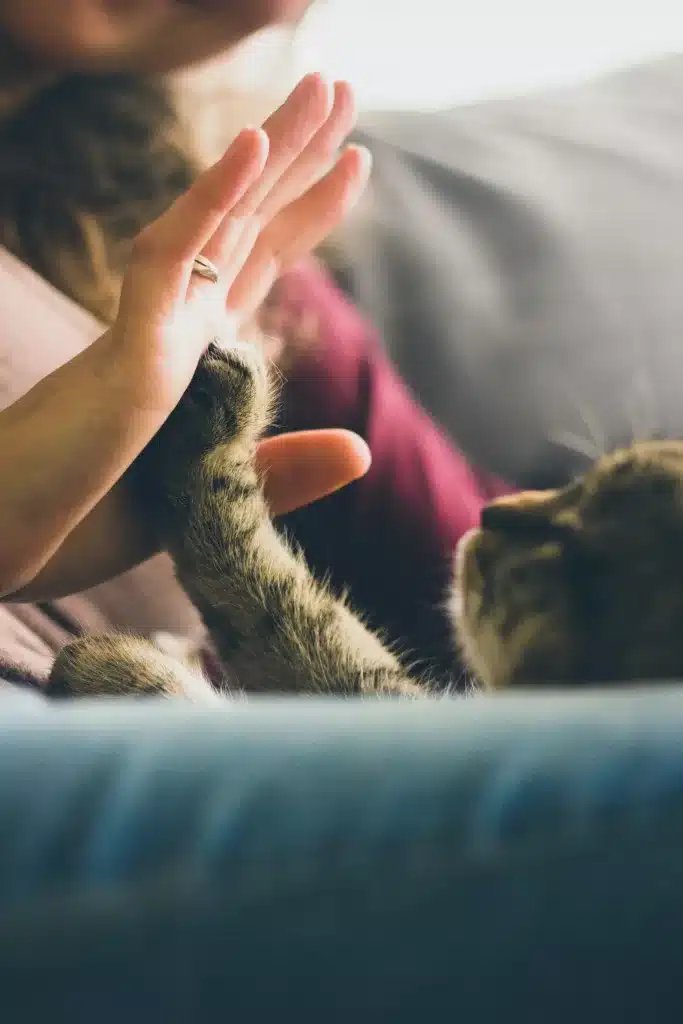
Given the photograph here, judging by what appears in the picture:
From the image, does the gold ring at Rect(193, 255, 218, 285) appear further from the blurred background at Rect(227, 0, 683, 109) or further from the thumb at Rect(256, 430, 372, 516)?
the blurred background at Rect(227, 0, 683, 109)

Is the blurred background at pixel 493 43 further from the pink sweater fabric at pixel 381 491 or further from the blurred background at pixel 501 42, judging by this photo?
the pink sweater fabric at pixel 381 491

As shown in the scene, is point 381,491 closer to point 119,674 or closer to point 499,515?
point 499,515

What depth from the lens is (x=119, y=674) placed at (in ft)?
1.54

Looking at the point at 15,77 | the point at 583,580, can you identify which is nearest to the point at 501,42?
the point at 15,77

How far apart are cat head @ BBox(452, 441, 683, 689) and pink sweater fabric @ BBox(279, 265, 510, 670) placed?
0.06ft

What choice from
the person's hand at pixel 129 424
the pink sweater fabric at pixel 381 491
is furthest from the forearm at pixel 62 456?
the pink sweater fabric at pixel 381 491

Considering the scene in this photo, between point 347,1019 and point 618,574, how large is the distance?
1.00 ft

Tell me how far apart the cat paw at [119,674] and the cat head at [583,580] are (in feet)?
0.48

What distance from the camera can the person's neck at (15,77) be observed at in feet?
1.93

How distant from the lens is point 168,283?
468mm

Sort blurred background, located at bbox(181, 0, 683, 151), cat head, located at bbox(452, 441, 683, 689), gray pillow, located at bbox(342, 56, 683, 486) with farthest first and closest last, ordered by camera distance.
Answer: blurred background, located at bbox(181, 0, 683, 151), gray pillow, located at bbox(342, 56, 683, 486), cat head, located at bbox(452, 441, 683, 689)

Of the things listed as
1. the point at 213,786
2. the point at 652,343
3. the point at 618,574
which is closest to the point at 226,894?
the point at 213,786

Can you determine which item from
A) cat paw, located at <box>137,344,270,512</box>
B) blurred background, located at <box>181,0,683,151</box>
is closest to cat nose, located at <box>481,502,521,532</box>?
cat paw, located at <box>137,344,270,512</box>

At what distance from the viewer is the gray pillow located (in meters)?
0.56
